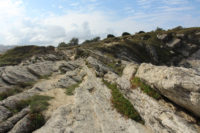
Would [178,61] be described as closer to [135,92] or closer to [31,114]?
[135,92]

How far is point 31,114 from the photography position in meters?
15.7

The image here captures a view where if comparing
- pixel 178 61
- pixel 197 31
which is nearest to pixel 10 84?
pixel 178 61

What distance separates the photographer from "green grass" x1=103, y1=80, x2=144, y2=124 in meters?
14.1

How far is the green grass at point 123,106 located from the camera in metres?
14.1

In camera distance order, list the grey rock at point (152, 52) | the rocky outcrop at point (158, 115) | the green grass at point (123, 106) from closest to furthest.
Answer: the rocky outcrop at point (158, 115) < the green grass at point (123, 106) < the grey rock at point (152, 52)

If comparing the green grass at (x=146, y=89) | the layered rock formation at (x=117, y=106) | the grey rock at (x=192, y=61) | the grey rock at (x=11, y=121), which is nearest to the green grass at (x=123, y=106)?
the layered rock formation at (x=117, y=106)


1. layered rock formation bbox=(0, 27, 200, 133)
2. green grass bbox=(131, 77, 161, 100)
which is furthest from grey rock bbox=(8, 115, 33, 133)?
green grass bbox=(131, 77, 161, 100)

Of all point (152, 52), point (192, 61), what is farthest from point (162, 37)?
point (192, 61)

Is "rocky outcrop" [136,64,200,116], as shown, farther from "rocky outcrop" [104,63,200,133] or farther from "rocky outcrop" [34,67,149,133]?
"rocky outcrop" [34,67,149,133]

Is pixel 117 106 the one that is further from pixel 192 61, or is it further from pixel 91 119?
pixel 192 61

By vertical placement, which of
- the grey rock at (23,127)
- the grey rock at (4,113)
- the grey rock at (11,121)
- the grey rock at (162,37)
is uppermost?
the grey rock at (162,37)

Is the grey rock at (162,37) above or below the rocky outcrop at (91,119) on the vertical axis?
above

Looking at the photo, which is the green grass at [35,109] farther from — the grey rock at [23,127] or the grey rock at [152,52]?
the grey rock at [152,52]

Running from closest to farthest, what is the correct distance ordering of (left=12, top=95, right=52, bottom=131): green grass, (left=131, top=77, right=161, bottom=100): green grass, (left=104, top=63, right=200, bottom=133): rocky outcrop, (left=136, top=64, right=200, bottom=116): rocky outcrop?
(left=104, top=63, right=200, bottom=133): rocky outcrop → (left=136, top=64, right=200, bottom=116): rocky outcrop → (left=131, top=77, right=161, bottom=100): green grass → (left=12, top=95, right=52, bottom=131): green grass
